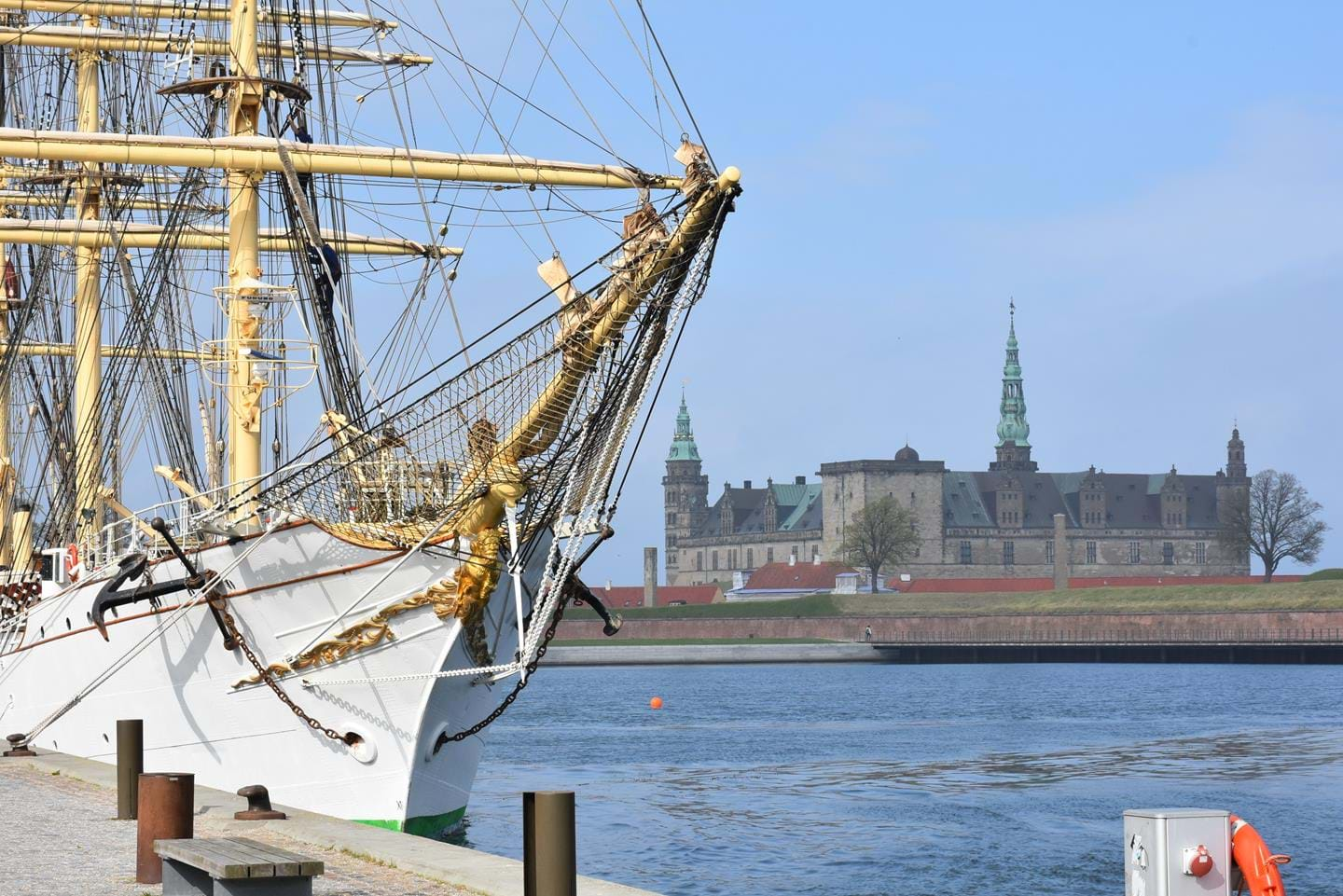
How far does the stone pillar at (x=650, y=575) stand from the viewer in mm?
162625

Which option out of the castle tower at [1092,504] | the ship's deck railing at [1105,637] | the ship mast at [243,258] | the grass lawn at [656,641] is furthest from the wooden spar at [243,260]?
the castle tower at [1092,504]

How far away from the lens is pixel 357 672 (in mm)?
18797

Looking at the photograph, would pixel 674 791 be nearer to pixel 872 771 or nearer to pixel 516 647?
pixel 872 771

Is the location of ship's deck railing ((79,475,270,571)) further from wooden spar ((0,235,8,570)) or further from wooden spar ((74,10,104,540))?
wooden spar ((0,235,8,570))

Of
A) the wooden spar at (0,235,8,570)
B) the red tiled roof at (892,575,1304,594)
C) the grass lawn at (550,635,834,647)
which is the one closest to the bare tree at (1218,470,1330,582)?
the red tiled roof at (892,575,1304,594)

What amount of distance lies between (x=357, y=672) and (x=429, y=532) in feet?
5.53

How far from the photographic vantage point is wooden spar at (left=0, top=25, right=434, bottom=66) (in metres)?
26.5

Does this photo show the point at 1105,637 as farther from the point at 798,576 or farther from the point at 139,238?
the point at 139,238

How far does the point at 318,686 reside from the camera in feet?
61.7

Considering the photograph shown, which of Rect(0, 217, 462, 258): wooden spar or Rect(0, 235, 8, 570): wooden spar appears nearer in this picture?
Rect(0, 217, 462, 258): wooden spar

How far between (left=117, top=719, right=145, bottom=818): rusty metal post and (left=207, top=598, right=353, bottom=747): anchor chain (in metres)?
3.16

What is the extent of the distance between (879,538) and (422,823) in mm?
136984

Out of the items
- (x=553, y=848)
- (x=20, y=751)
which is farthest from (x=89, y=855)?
(x=20, y=751)

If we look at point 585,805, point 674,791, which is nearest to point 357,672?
point 585,805
